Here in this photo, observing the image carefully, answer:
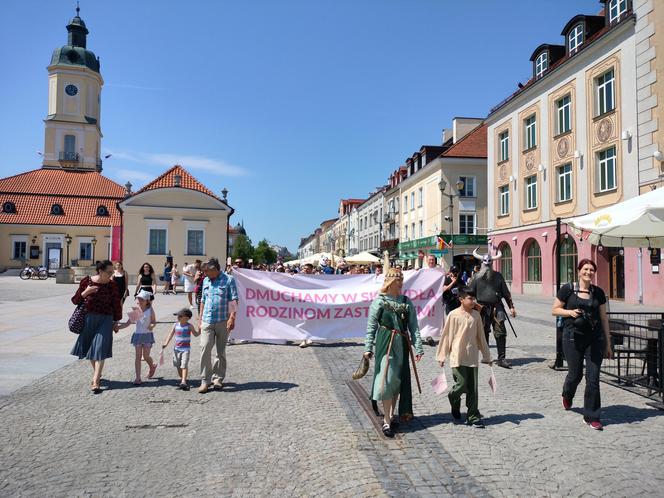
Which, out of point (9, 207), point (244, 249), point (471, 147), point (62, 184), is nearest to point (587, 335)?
point (471, 147)

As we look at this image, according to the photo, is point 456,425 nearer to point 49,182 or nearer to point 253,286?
point 253,286

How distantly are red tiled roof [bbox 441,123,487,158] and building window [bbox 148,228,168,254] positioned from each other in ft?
79.4

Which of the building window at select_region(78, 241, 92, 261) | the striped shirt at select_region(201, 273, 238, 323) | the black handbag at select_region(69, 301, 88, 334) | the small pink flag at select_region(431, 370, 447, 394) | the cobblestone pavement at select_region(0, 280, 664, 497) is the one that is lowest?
the cobblestone pavement at select_region(0, 280, 664, 497)

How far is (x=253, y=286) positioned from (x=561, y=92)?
2263 cm

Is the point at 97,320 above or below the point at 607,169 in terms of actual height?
below

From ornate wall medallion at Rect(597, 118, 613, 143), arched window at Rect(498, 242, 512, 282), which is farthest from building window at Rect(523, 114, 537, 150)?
arched window at Rect(498, 242, 512, 282)

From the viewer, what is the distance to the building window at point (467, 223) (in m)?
44.3

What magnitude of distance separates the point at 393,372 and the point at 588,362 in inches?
89.3

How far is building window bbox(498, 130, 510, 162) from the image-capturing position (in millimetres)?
32750

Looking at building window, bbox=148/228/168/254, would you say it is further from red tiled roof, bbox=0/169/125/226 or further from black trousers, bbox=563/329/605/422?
black trousers, bbox=563/329/605/422

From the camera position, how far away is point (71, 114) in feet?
238

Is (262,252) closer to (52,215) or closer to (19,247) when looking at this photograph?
(52,215)

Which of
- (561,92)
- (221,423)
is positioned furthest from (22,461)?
(561,92)

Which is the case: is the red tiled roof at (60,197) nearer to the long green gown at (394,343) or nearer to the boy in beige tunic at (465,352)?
the long green gown at (394,343)
